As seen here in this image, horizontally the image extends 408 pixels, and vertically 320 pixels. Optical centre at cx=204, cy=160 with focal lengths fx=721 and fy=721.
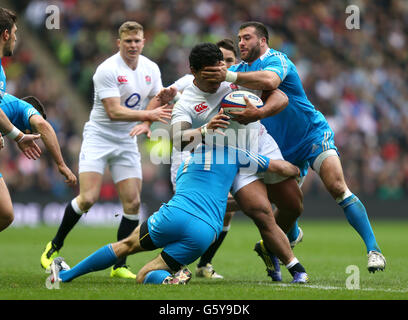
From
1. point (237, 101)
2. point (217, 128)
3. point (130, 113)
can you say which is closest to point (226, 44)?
point (130, 113)

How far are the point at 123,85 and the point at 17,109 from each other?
1.68 meters

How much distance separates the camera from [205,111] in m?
6.82

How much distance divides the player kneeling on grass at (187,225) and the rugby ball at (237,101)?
0.67 feet

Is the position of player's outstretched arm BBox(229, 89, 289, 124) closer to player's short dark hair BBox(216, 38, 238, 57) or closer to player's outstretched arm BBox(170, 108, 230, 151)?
player's outstretched arm BBox(170, 108, 230, 151)

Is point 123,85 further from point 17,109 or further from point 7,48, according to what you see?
point 7,48

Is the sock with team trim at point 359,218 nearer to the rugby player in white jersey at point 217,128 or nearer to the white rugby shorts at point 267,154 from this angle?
the white rugby shorts at point 267,154

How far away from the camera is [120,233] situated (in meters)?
8.64

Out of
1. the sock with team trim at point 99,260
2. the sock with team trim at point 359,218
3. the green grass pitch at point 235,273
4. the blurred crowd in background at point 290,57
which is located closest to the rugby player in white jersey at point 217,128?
the green grass pitch at point 235,273

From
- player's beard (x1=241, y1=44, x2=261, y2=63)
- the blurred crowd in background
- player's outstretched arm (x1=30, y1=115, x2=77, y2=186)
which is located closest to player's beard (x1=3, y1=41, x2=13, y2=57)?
player's outstretched arm (x1=30, y1=115, x2=77, y2=186)

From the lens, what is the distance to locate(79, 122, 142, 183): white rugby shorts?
866 cm

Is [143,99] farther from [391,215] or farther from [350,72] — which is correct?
[350,72]

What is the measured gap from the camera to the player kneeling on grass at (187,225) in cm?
639

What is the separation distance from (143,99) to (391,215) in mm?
12561

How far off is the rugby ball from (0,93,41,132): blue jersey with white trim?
1962mm
